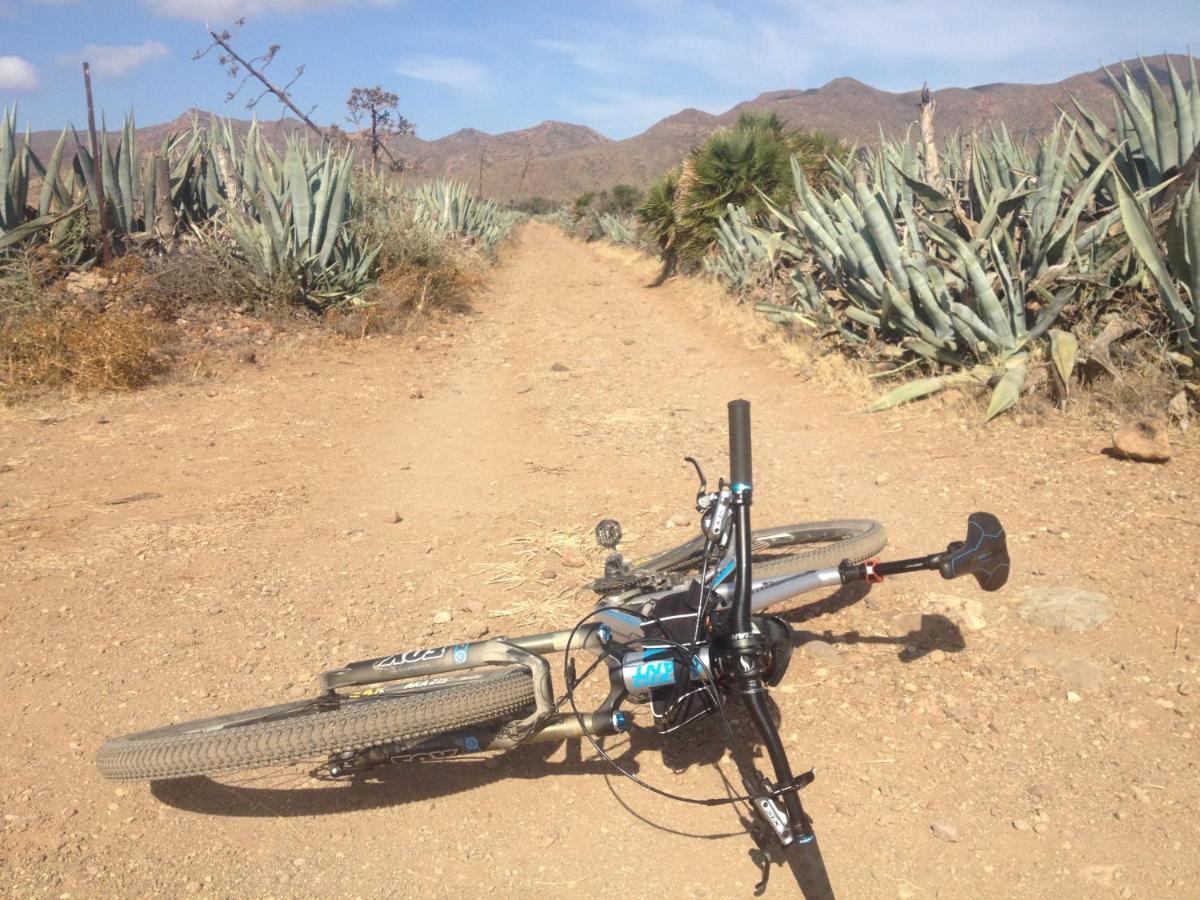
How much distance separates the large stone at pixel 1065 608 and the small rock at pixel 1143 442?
4.63ft

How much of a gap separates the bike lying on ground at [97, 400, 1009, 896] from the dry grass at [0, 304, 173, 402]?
518 centimetres

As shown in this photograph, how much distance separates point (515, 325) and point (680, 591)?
8.98 metres

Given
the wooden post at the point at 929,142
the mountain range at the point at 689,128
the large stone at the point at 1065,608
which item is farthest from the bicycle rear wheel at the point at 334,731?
the mountain range at the point at 689,128

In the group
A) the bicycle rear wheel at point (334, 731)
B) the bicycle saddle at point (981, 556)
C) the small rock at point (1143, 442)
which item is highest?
the bicycle saddle at point (981, 556)

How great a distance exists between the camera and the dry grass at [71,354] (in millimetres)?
6805

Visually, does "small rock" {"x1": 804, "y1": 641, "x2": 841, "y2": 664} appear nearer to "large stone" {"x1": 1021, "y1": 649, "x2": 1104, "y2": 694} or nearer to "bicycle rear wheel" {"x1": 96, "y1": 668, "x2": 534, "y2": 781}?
"large stone" {"x1": 1021, "y1": 649, "x2": 1104, "y2": 694}

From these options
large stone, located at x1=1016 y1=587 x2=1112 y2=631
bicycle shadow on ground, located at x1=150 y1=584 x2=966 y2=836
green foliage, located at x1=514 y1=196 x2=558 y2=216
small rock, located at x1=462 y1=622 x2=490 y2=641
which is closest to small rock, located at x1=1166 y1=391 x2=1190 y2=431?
large stone, located at x1=1016 y1=587 x2=1112 y2=631

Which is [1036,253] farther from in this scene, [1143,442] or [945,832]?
[945,832]

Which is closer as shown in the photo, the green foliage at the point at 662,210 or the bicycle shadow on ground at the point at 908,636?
the bicycle shadow on ground at the point at 908,636

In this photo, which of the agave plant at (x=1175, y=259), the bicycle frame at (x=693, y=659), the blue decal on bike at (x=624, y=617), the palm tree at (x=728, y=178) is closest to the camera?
the bicycle frame at (x=693, y=659)

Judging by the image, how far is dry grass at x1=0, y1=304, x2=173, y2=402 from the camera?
22.3 ft

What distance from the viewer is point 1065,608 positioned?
3.29 meters

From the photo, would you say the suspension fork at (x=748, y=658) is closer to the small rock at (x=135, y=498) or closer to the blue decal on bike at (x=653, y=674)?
the blue decal on bike at (x=653, y=674)

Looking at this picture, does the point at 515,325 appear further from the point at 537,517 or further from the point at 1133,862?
the point at 1133,862
